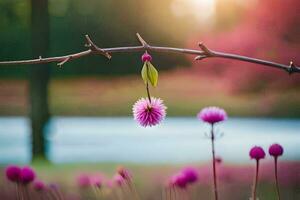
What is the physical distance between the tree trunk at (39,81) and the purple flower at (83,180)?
0.48 feet

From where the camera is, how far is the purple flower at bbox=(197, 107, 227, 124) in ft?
5.01

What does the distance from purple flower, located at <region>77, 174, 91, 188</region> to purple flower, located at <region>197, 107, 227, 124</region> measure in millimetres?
Answer: 466

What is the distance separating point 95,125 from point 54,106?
156mm

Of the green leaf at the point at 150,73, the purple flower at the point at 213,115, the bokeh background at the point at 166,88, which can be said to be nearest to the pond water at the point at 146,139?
the bokeh background at the point at 166,88

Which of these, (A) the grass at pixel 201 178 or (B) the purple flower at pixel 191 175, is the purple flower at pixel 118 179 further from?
(B) the purple flower at pixel 191 175

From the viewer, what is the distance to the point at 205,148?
67.4 inches

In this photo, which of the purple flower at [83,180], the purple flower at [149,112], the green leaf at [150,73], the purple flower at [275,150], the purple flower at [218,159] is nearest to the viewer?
the green leaf at [150,73]

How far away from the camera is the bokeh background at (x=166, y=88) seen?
1681 millimetres

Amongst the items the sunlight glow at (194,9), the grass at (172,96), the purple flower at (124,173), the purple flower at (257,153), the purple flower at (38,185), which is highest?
the sunlight glow at (194,9)

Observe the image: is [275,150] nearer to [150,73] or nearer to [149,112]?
[149,112]

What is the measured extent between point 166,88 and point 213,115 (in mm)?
234

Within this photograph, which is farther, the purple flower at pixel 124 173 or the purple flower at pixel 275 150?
the purple flower at pixel 124 173

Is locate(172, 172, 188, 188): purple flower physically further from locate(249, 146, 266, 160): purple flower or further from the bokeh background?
locate(249, 146, 266, 160): purple flower

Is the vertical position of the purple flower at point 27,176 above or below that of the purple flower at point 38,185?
above
